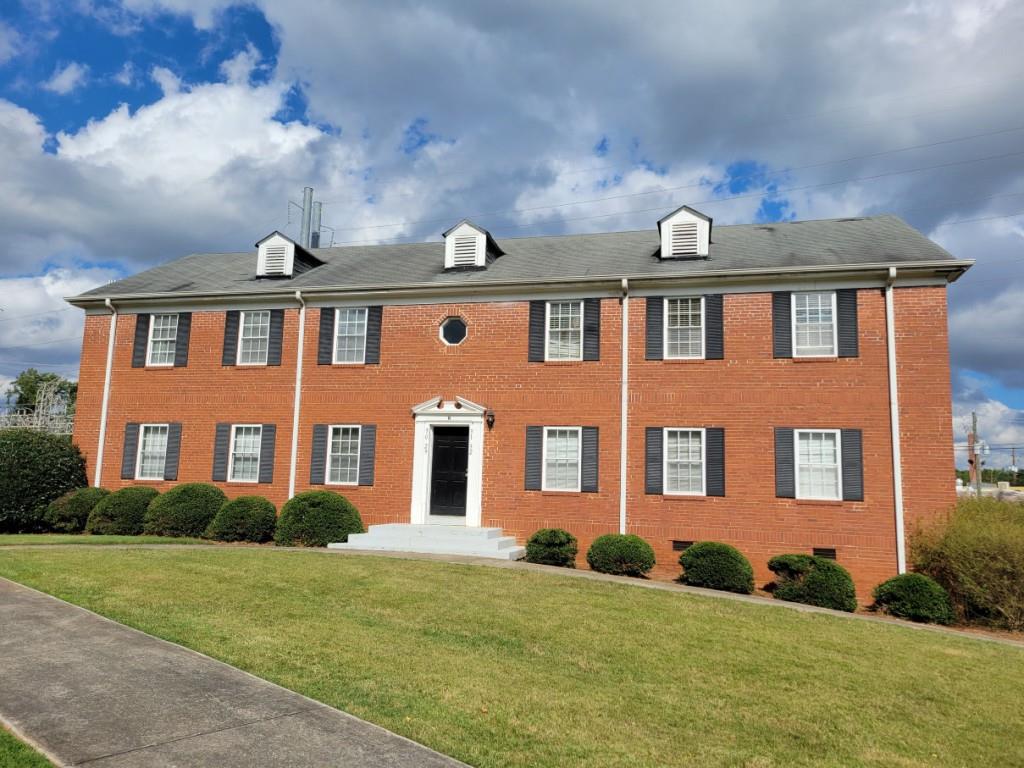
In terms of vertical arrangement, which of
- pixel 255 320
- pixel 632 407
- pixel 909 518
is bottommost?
pixel 909 518

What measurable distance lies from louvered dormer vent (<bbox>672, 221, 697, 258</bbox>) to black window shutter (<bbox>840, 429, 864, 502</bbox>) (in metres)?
5.20

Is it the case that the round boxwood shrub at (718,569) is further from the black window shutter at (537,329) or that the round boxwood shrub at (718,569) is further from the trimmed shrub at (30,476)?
the trimmed shrub at (30,476)

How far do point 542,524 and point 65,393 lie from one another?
5409 centimetres

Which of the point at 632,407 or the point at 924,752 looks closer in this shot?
the point at 924,752

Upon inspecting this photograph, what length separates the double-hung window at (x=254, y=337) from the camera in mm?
18172

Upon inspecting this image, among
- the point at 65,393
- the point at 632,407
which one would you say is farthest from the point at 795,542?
the point at 65,393

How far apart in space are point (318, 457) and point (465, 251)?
241 inches

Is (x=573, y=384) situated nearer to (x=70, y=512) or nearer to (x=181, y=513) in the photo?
(x=181, y=513)

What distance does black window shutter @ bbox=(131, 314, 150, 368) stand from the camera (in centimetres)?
1886

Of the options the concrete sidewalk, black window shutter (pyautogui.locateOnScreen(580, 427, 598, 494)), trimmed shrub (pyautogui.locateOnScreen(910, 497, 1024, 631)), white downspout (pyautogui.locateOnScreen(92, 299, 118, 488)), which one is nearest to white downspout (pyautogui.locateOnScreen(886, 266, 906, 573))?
trimmed shrub (pyautogui.locateOnScreen(910, 497, 1024, 631))

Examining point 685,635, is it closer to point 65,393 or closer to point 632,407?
point 632,407

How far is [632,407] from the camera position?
15555mm

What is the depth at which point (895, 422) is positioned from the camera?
14008 mm

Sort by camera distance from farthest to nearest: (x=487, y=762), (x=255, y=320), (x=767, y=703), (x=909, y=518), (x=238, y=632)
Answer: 1. (x=255, y=320)
2. (x=909, y=518)
3. (x=238, y=632)
4. (x=767, y=703)
5. (x=487, y=762)
